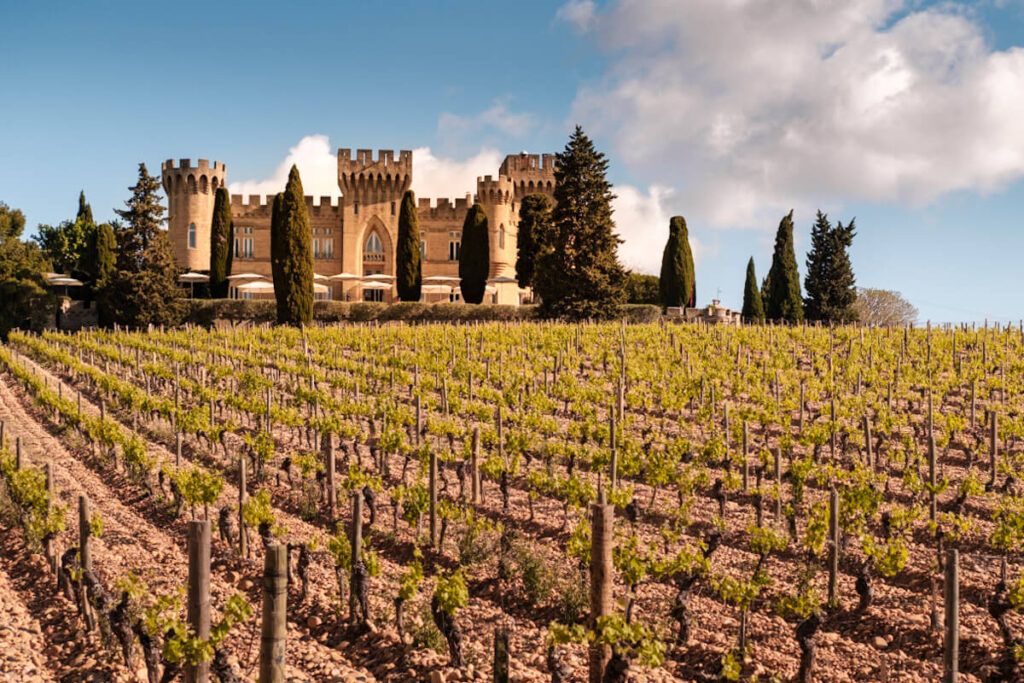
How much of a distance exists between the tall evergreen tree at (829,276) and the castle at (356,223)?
1540cm

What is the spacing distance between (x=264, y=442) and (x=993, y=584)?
30.2 feet

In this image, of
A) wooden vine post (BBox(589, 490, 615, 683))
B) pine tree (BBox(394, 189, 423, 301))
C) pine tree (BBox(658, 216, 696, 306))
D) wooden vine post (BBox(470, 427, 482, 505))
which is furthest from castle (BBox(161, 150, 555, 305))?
wooden vine post (BBox(589, 490, 615, 683))

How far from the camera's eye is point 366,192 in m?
46.1

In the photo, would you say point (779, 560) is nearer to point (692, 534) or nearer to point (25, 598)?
point (692, 534)

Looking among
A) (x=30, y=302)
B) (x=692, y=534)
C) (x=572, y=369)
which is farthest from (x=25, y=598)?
(x=30, y=302)

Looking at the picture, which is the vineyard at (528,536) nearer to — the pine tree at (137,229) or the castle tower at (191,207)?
the pine tree at (137,229)

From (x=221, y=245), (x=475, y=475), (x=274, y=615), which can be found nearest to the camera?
(x=274, y=615)

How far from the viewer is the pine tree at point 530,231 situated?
1606 inches

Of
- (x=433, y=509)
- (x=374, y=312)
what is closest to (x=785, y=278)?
(x=374, y=312)

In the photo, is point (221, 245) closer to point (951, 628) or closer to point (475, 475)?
point (475, 475)

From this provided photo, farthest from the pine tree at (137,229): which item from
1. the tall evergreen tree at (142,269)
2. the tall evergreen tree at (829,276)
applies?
the tall evergreen tree at (829,276)

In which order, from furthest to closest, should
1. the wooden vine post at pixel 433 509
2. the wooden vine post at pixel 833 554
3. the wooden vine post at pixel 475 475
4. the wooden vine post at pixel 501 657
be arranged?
the wooden vine post at pixel 475 475, the wooden vine post at pixel 433 509, the wooden vine post at pixel 833 554, the wooden vine post at pixel 501 657

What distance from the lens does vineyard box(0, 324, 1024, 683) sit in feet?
22.3

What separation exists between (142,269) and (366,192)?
1500 cm
